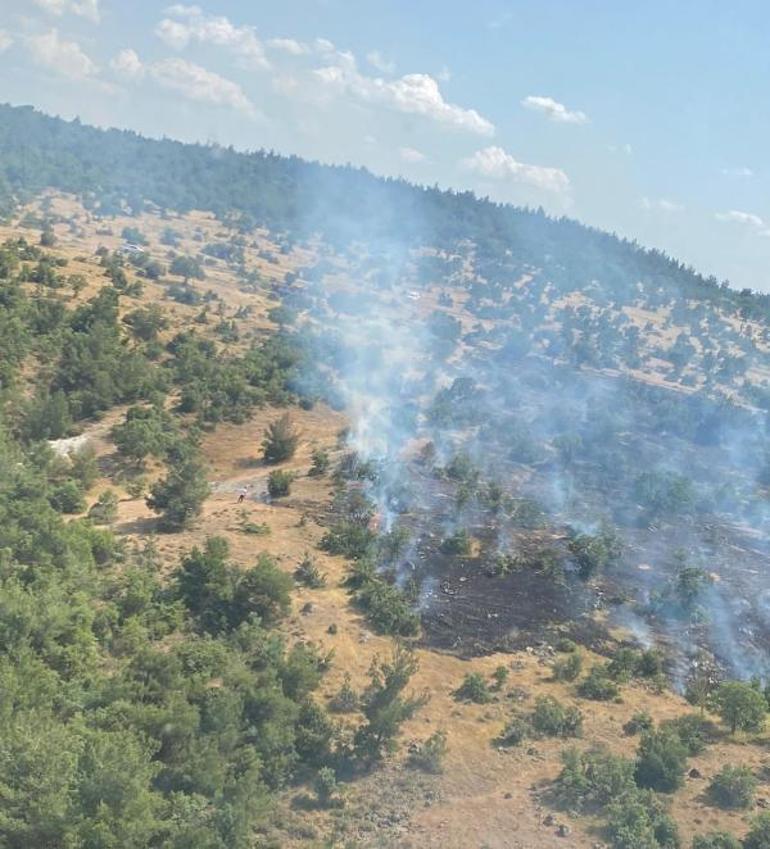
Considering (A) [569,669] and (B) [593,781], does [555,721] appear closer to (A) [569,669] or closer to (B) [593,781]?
(B) [593,781]

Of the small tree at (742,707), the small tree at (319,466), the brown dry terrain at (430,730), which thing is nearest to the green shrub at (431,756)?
the brown dry terrain at (430,730)

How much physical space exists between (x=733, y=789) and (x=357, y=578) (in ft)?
34.8

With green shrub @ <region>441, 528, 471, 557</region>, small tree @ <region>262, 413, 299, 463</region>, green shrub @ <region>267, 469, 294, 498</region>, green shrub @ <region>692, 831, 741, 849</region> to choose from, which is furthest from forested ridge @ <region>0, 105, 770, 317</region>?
green shrub @ <region>692, 831, 741, 849</region>

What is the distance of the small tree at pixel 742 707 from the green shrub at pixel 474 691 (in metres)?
5.10

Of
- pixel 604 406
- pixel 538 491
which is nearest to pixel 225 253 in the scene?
pixel 604 406

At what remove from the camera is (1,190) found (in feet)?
288

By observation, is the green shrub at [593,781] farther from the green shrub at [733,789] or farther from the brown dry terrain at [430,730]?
the green shrub at [733,789]

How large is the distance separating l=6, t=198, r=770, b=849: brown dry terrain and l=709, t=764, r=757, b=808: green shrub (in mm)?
219

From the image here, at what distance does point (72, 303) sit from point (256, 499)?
24.7 meters

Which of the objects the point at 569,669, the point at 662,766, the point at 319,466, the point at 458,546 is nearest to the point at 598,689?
the point at 569,669

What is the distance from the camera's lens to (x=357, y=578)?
22.8 meters

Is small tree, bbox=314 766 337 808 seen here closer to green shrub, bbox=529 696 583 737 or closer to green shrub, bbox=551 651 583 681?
green shrub, bbox=529 696 583 737

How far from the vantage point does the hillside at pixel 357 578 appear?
46.3 feet

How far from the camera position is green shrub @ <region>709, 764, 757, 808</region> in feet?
50.8
